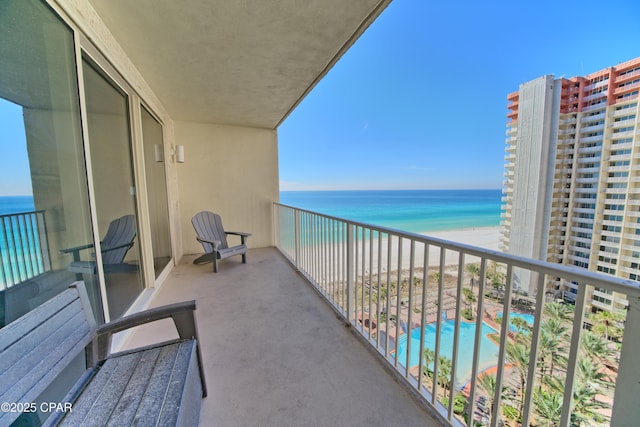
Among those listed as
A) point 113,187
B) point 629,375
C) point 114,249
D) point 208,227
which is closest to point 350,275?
point 629,375

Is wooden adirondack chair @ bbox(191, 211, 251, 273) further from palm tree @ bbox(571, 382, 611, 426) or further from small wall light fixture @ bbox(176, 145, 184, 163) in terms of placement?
palm tree @ bbox(571, 382, 611, 426)

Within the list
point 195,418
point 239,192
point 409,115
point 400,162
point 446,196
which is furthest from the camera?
point 446,196

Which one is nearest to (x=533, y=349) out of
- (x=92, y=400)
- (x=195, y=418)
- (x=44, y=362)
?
(x=195, y=418)

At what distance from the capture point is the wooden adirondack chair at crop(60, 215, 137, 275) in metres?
1.43

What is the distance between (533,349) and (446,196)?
28126 millimetres

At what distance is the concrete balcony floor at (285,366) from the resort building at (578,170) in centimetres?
170

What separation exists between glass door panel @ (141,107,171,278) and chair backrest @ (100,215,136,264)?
50 cm

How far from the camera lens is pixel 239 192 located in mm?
4742

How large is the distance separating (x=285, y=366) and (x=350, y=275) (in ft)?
2.79

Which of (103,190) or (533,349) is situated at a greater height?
(103,190)

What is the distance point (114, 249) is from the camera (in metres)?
1.95

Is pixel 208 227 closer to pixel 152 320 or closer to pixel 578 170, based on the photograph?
pixel 152 320

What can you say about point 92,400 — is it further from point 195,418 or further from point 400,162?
point 400,162

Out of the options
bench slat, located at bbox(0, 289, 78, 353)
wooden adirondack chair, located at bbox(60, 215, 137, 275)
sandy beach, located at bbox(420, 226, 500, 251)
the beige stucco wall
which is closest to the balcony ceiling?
the beige stucco wall
